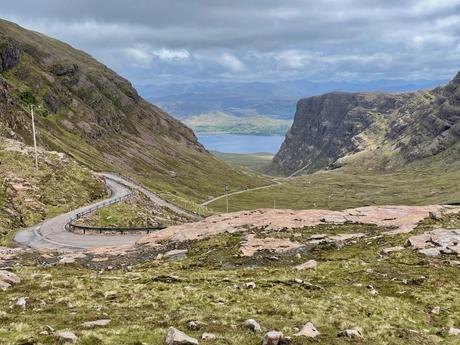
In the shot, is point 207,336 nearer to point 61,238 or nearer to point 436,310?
point 436,310

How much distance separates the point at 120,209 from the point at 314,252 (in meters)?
52.4

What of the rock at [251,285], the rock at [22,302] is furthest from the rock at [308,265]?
the rock at [22,302]

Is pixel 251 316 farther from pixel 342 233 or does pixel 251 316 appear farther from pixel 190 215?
pixel 190 215

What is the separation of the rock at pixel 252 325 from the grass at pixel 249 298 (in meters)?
0.46

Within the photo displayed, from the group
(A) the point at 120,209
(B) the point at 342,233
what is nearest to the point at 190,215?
(A) the point at 120,209

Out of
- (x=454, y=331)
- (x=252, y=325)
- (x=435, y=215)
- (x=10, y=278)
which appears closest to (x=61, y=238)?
(x=10, y=278)

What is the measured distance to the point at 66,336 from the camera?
17.5 metres

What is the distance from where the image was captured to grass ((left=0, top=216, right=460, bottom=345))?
20.3 metres

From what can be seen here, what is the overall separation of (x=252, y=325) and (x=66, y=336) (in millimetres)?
7864

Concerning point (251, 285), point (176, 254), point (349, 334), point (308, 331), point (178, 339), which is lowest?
point (176, 254)

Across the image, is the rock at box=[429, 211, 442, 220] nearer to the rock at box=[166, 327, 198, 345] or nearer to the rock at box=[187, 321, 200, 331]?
the rock at box=[187, 321, 200, 331]

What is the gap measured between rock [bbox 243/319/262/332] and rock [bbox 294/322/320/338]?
1790 mm

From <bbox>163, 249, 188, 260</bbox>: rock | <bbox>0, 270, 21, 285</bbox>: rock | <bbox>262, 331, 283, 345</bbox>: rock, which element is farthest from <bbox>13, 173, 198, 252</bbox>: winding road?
<bbox>262, 331, 283, 345</bbox>: rock

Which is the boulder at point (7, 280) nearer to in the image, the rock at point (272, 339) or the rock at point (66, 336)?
the rock at point (66, 336)
